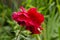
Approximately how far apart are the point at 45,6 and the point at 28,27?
4.09 feet

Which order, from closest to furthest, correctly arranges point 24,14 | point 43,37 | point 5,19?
point 24,14
point 43,37
point 5,19

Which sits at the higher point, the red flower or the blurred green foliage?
the blurred green foliage

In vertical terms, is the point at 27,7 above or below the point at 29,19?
above

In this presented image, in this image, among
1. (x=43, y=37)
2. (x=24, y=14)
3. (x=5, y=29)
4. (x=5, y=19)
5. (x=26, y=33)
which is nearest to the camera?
(x=24, y=14)

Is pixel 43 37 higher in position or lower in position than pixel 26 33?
higher

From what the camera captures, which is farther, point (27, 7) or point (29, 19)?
point (27, 7)

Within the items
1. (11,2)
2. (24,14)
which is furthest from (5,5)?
(24,14)

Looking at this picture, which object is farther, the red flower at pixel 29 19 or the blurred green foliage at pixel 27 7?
the blurred green foliage at pixel 27 7

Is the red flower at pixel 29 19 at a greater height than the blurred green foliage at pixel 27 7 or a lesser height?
lesser

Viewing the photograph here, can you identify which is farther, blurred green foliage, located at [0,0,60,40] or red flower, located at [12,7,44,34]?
blurred green foliage, located at [0,0,60,40]

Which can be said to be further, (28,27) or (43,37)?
(43,37)

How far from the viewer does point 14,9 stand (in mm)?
2439

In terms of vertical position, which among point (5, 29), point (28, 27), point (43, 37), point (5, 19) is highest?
point (5, 19)

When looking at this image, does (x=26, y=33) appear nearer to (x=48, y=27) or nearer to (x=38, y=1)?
(x=48, y=27)
